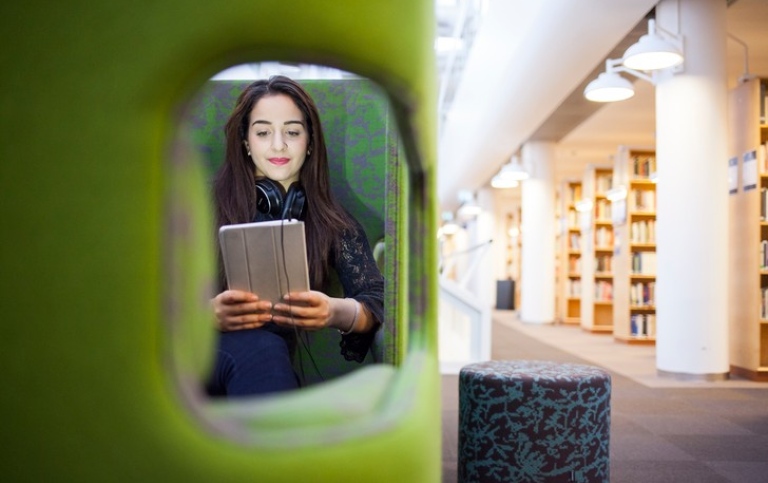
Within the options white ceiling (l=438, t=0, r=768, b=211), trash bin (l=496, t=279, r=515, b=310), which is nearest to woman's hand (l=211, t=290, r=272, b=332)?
white ceiling (l=438, t=0, r=768, b=211)

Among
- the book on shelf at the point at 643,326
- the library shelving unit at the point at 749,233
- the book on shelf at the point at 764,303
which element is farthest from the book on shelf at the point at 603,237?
the book on shelf at the point at 764,303

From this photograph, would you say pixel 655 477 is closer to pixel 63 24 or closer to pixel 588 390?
pixel 588 390

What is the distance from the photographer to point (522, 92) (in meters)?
7.94

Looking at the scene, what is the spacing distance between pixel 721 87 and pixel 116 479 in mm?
5752

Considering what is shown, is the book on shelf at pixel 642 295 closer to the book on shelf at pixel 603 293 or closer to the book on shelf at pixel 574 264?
the book on shelf at pixel 603 293

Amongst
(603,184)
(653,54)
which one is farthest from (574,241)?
(653,54)

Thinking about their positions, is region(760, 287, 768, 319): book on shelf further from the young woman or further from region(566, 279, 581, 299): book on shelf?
region(566, 279, 581, 299): book on shelf

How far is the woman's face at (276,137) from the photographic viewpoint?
1812mm

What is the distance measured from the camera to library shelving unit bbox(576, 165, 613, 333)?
36.9ft

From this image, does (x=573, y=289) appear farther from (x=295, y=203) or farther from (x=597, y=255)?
(x=295, y=203)

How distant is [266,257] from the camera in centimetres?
151

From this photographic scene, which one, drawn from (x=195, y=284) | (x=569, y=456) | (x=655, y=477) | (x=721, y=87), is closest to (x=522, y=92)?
(x=721, y=87)

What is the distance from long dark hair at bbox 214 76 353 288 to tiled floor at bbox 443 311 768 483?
45.5 inches

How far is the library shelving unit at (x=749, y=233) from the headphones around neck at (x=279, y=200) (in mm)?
4942
